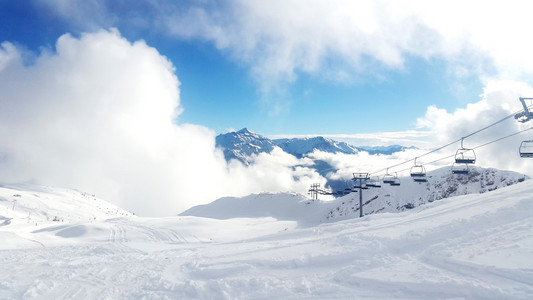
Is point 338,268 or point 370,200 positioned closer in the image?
point 338,268

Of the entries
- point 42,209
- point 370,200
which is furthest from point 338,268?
point 42,209

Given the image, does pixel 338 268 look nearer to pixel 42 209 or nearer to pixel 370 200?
pixel 370 200

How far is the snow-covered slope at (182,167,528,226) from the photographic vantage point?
147 ft

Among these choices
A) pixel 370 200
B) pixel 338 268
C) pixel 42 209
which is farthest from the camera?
pixel 42 209

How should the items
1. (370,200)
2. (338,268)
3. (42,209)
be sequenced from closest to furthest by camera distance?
(338,268)
(370,200)
(42,209)

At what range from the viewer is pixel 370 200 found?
56156 mm

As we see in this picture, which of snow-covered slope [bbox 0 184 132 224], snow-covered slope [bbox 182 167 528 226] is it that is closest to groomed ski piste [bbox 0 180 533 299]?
snow-covered slope [bbox 182 167 528 226]

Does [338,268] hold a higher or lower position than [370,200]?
lower

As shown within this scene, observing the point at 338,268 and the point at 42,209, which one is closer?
the point at 338,268

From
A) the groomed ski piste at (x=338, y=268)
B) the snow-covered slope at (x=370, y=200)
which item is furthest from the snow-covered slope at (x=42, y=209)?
the groomed ski piste at (x=338, y=268)

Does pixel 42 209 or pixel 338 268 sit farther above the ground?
pixel 42 209

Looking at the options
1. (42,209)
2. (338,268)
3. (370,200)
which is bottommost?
(338,268)

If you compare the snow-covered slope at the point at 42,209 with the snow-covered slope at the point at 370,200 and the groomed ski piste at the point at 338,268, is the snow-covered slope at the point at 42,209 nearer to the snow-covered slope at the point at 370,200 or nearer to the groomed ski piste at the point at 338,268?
the snow-covered slope at the point at 370,200

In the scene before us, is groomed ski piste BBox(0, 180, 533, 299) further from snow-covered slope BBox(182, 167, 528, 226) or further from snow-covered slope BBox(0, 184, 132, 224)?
snow-covered slope BBox(0, 184, 132, 224)
